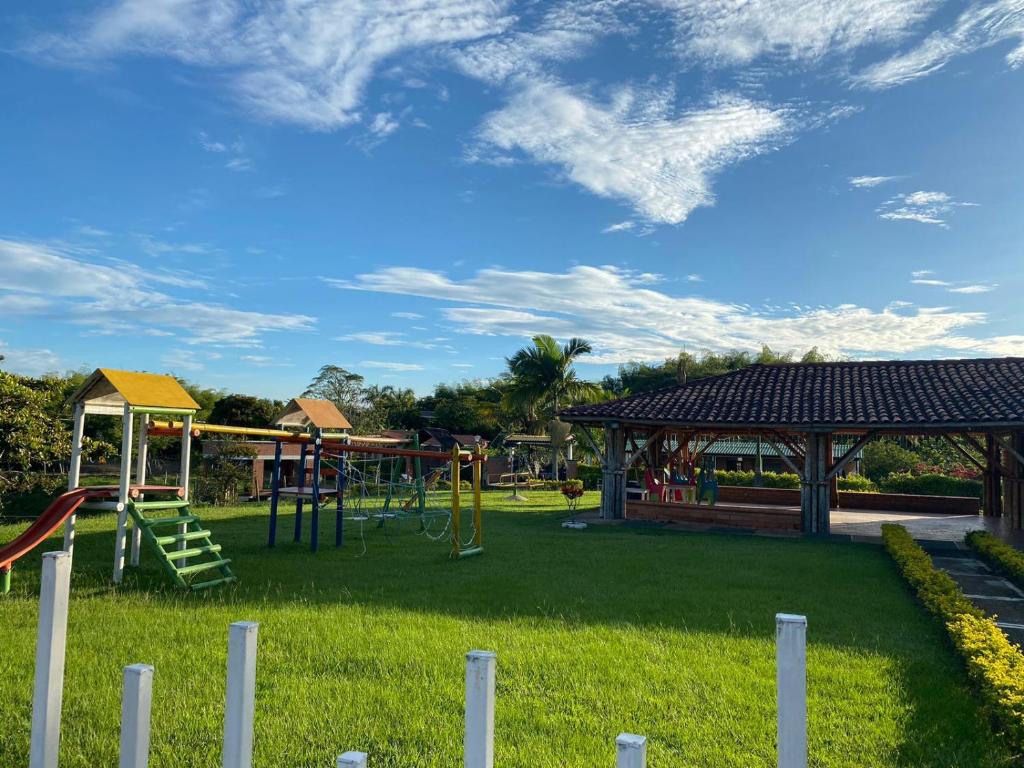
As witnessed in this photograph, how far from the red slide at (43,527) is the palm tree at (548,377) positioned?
2312 centimetres

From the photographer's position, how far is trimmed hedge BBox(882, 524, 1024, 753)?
13.9ft

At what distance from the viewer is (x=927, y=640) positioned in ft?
21.1

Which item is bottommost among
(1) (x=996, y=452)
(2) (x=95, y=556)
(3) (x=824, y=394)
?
(2) (x=95, y=556)

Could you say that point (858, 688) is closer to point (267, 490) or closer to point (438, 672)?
point (438, 672)

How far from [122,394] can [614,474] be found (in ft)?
36.4

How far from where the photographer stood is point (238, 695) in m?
2.27

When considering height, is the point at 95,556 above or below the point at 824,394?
below

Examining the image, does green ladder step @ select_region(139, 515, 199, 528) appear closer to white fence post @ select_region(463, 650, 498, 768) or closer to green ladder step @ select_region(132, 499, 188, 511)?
green ladder step @ select_region(132, 499, 188, 511)

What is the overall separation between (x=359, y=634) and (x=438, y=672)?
1.25 m

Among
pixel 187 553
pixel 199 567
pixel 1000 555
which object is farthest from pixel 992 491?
pixel 187 553

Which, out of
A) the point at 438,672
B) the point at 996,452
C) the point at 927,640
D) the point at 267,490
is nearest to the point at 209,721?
the point at 438,672

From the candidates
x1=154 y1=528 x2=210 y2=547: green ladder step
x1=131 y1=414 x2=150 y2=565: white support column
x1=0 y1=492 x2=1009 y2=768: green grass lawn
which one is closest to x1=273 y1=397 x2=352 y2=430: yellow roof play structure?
x1=131 y1=414 x2=150 y2=565: white support column

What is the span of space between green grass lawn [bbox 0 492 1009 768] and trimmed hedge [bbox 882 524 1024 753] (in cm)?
16

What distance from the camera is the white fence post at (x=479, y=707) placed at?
1.94 m
